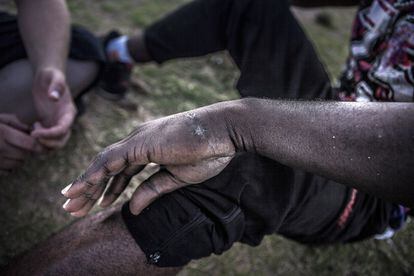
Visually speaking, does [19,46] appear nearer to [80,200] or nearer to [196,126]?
[80,200]

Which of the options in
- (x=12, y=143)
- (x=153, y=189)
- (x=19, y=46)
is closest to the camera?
(x=153, y=189)

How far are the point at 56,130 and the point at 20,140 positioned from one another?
12 centimetres

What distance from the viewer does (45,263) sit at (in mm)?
986

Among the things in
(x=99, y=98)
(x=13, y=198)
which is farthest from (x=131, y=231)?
(x=99, y=98)

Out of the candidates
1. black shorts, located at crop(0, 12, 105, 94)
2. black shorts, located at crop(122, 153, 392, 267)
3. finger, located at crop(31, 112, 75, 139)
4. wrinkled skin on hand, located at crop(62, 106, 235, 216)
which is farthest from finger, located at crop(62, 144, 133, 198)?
black shorts, located at crop(0, 12, 105, 94)

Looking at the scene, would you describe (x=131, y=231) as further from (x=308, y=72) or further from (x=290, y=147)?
(x=308, y=72)

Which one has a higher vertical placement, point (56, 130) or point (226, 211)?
point (226, 211)

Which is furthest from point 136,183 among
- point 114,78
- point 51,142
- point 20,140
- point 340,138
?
point 340,138

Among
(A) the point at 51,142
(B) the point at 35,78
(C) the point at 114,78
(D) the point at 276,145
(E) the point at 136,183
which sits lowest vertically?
(E) the point at 136,183

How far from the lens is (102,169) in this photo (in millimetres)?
917

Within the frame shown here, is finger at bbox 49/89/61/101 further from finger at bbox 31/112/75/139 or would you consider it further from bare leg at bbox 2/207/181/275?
bare leg at bbox 2/207/181/275

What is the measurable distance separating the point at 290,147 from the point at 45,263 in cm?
68

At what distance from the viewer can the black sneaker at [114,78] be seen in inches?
77.5

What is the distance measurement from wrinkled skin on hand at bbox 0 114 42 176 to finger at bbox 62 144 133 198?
21.1 inches
